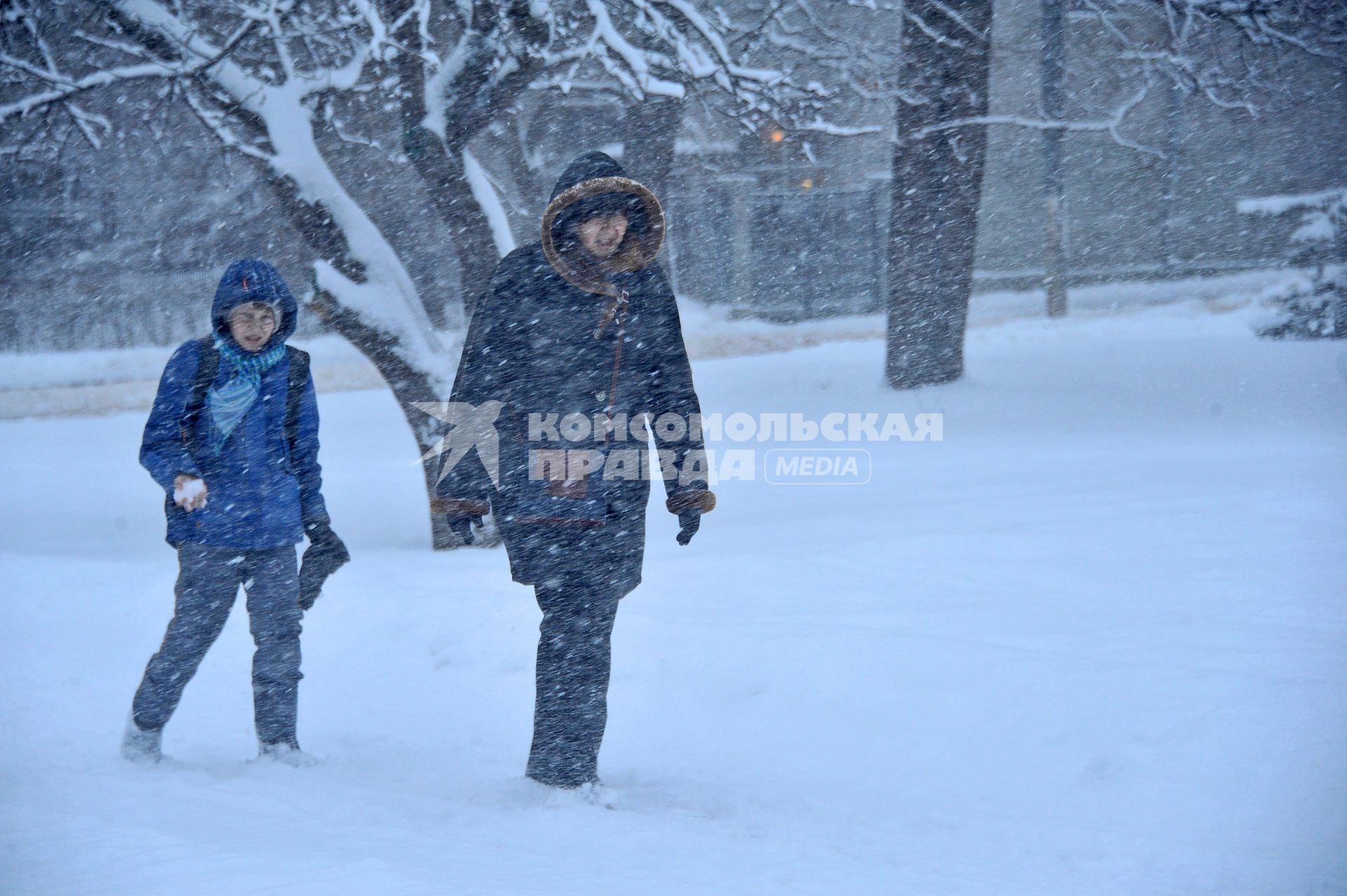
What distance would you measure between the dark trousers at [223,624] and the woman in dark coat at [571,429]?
0.79 metres

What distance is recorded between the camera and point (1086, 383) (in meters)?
10.9

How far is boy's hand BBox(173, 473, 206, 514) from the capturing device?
3.38 meters

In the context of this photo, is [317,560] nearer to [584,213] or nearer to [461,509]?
[461,509]

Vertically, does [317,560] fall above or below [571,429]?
below

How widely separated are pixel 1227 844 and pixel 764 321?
19195mm

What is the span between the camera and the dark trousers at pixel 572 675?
3.35m

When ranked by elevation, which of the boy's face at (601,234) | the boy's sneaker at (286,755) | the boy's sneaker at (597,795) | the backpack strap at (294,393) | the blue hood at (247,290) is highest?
the boy's face at (601,234)

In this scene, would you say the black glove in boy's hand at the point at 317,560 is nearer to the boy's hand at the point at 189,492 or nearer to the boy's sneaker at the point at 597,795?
the boy's hand at the point at 189,492

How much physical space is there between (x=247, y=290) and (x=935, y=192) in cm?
790

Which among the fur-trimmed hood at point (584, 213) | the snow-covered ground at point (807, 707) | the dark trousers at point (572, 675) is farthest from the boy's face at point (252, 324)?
the snow-covered ground at point (807, 707)

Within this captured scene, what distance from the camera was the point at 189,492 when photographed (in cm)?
339

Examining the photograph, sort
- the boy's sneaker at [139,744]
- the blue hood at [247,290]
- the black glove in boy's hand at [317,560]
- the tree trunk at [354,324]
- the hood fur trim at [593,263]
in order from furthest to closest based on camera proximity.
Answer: the tree trunk at [354,324]
the black glove in boy's hand at [317,560]
the boy's sneaker at [139,744]
the blue hood at [247,290]
the hood fur trim at [593,263]

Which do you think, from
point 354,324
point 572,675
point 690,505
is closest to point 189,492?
point 572,675

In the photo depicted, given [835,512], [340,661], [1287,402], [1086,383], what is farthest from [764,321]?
[340,661]
